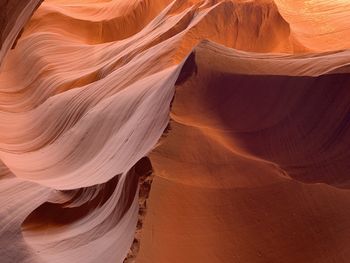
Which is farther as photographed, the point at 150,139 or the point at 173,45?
the point at 173,45

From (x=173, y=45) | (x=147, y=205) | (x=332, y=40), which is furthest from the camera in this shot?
(x=332, y=40)

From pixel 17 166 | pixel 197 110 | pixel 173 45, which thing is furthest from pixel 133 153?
pixel 173 45

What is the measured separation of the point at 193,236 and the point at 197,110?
0.80 ft

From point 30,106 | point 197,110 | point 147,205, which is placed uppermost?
point 197,110

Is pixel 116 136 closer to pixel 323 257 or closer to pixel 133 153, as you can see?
pixel 133 153

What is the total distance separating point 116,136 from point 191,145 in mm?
270

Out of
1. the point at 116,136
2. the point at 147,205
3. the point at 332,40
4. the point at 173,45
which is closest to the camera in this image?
the point at 147,205

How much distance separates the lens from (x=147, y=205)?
3.40 ft

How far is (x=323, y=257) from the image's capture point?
106 cm

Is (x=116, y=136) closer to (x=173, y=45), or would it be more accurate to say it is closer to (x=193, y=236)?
(x=193, y=236)

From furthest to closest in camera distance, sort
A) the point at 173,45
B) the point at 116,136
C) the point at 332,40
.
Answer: the point at 332,40 → the point at 173,45 → the point at 116,136

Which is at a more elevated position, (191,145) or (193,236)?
(191,145)

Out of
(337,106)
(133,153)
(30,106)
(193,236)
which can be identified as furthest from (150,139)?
(30,106)

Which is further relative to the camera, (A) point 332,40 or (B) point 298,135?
(A) point 332,40
